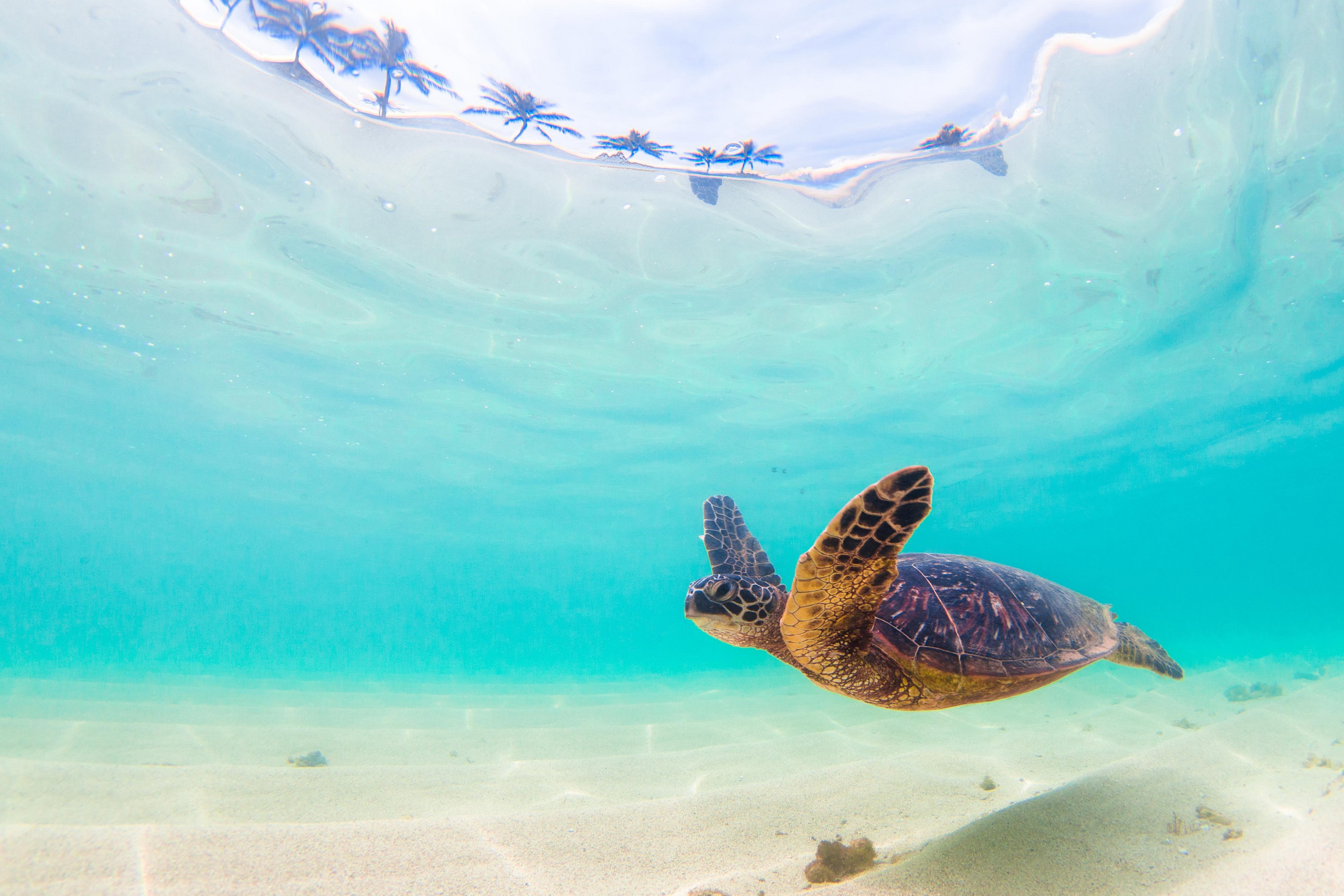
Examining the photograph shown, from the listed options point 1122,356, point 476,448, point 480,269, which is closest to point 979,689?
point 480,269

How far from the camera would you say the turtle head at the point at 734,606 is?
8.71ft

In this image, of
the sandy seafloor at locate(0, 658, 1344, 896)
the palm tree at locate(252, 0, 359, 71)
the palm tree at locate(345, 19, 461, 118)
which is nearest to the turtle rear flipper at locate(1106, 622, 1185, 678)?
the sandy seafloor at locate(0, 658, 1344, 896)

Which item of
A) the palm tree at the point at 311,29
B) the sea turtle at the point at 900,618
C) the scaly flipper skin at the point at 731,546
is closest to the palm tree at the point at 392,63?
the palm tree at the point at 311,29

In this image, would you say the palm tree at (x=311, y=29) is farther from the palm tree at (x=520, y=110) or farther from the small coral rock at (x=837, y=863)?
the small coral rock at (x=837, y=863)

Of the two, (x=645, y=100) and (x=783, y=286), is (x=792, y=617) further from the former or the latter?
(x=783, y=286)

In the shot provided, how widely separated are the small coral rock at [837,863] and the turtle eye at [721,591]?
1726 millimetres

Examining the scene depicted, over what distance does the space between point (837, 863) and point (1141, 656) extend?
2733 millimetres

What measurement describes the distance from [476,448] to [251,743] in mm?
15489

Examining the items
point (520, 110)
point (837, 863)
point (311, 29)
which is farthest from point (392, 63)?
point (837, 863)

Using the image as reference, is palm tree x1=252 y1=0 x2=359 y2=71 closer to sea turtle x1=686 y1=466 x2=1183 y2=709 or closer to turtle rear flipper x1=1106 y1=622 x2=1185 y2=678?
sea turtle x1=686 y1=466 x2=1183 y2=709

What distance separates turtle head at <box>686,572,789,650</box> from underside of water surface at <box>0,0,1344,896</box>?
54.2 inches

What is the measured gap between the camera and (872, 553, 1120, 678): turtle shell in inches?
112

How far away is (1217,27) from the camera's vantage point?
22.4 ft

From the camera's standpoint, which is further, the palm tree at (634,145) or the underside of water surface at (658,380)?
the palm tree at (634,145)
